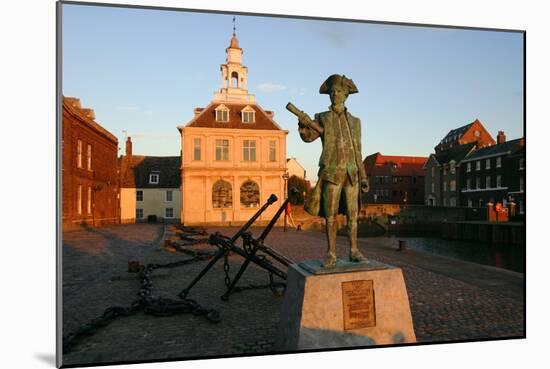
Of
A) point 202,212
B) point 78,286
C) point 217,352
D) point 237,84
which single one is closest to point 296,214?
point 202,212

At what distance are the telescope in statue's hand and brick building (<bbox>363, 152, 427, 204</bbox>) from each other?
52.3 m

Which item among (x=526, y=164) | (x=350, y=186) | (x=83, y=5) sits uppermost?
(x=83, y=5)

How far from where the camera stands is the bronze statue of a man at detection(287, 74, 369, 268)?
4.15m

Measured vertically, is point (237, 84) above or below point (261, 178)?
above

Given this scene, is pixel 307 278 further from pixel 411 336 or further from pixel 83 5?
pixel 83 5

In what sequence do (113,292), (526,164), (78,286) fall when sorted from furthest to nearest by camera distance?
1. (78,286)
2. (113,292)
3. (526,164)

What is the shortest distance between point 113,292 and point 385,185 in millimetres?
52543

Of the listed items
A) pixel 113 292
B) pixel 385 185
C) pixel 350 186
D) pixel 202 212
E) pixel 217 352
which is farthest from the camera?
pixel 385 185

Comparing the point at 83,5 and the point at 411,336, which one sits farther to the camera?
the point at 83,5

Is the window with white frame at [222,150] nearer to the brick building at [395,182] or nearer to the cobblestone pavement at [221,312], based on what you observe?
the cobblestone pavement at [221,312]

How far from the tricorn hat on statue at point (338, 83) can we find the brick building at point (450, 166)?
4579 cm

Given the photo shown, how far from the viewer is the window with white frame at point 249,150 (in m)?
29.6

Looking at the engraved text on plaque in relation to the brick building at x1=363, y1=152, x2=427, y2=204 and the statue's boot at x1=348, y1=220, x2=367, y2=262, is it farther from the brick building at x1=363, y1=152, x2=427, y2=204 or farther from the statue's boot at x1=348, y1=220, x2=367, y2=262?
the brick building at x1=363, y1=152, x2=427, y2=204

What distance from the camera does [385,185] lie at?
54969 mm
